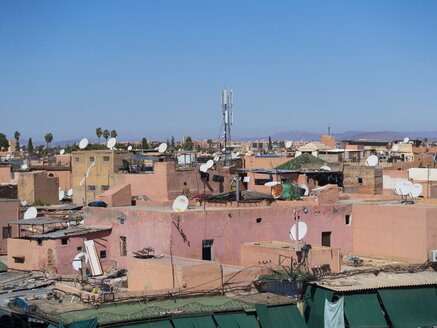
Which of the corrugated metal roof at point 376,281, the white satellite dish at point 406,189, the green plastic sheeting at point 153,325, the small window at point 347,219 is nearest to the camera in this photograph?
the green plastic sheeting at point 153,325

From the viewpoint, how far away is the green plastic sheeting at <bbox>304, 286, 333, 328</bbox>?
738 inches

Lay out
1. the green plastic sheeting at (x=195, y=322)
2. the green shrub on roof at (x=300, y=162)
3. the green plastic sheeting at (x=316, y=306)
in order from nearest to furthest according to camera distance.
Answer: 1. the green plastic sheeting at (x=195, y=322)
2. the green plastic sheeting at (x=316, y=306)
3. the green shrub on roof at (x=300, y=162)

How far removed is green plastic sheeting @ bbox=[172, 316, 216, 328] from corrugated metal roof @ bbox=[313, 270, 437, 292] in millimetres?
3440

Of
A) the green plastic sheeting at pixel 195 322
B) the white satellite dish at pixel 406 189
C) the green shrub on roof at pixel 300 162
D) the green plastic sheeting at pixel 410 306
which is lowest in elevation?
the green plastic sheeting at pixel 410 306

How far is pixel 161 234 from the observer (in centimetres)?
2295

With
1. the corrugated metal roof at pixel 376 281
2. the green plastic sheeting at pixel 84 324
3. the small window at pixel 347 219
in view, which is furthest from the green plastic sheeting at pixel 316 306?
the small window at pixel 347 219

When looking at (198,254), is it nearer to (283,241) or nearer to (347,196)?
(283,241)

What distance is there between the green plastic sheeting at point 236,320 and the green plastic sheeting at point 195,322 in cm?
17

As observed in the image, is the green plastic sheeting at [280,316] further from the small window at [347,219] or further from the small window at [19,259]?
the small window at [19,259]

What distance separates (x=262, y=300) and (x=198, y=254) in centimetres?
543

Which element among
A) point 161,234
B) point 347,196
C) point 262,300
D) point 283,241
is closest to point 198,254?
point 161,234

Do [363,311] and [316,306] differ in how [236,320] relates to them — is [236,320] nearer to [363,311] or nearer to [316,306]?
[316,306]

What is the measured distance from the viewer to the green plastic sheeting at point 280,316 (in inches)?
687

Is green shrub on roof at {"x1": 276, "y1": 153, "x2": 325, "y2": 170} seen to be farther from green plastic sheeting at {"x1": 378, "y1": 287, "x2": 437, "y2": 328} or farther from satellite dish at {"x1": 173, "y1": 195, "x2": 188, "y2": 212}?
green plastic sheeting at {"x1": 378, "y1": 287, "x2": 437, "y2": 328}
